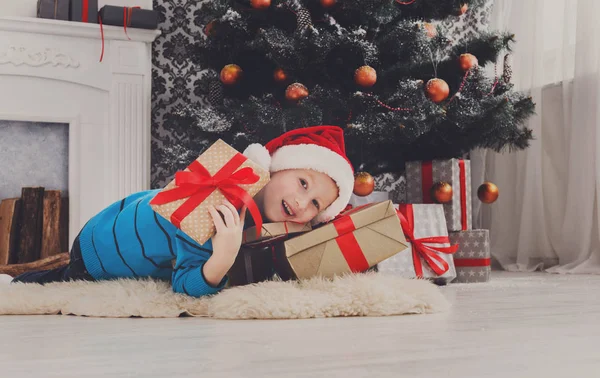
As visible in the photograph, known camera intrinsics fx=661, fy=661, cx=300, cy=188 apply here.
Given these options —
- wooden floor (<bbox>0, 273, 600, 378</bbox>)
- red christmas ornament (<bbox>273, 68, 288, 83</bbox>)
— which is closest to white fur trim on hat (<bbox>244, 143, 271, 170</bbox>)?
wooden floor (<bbox>0, 273, 600, 378</bbox>)

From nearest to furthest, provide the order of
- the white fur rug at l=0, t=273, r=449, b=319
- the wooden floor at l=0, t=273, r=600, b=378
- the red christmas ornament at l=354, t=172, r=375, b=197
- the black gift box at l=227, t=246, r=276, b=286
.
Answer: the wooden floor at l=0, t=273, r=600, b=378 < the white fur rug at l=0, t=273, r=449, b=319 < the black gift box at l=227, t=246, r=276, b=286 < the red christmas ornament at l=354, t=172, r=375, b=197

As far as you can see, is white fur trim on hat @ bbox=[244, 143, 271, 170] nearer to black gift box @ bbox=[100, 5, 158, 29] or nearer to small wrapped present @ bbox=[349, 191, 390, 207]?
small wrapped present @ bbox=[349, 191, 390, 207]

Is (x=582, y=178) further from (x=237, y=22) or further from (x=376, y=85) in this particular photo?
(x=237, y=22)

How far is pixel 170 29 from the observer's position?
306cm

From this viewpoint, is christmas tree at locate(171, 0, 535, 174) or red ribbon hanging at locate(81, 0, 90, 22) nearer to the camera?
christmas tree at locate(171, 0, 535, 174)

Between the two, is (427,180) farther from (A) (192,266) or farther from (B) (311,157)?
(A) (192,266)

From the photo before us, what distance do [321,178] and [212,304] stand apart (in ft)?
1.19

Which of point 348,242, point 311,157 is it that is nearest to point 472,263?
point 348,242

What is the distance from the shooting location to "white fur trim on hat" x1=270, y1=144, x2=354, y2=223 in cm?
142

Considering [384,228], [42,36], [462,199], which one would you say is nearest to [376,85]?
[462,199]

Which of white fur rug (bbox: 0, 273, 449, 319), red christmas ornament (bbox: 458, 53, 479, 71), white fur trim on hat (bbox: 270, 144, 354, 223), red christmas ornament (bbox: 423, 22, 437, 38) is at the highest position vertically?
red christmas ornament (bbox: 423, 22, 437, 38)

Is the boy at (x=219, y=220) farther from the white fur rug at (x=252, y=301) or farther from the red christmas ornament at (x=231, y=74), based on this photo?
the red christmas ornament at (x=231, y=74)

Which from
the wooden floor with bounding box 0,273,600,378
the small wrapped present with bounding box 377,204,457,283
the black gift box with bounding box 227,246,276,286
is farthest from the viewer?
the small wrapped present with bounding box 377,204,457,283

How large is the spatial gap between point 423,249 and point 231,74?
2.94 feet
